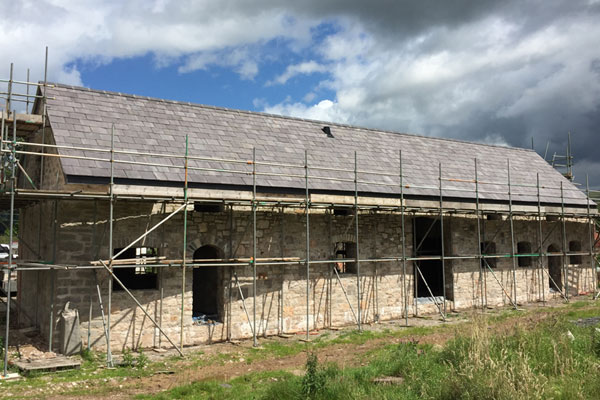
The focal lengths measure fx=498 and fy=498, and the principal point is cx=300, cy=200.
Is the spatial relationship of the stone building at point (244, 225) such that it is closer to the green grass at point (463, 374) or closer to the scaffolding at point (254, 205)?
the scaffolding at point (254, 205)

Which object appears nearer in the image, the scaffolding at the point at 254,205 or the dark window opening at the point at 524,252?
the scaffolding at the point at 254,205

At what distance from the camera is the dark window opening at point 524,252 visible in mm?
A: 19484

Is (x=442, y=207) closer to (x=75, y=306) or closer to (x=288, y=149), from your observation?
(x=288, y=149)

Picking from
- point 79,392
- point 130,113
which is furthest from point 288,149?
point 79,392

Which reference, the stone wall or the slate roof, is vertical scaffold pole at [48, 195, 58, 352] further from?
the slate roof

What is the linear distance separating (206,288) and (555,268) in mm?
14986

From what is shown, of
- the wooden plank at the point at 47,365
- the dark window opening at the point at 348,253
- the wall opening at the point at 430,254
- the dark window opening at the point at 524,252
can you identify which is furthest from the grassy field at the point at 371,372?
the dark window opening at the point at 524,252

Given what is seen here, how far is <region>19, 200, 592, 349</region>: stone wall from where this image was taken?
11125 mm

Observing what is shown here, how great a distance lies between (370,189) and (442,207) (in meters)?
2.69

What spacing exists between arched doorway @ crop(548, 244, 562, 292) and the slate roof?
82.7 inches

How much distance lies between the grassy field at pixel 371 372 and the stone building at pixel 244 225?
1419 millimetres

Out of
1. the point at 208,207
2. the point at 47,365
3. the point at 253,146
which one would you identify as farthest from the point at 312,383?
the point at 253,146

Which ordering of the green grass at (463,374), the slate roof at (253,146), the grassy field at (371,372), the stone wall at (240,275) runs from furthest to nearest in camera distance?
the slate roof at (253,146)
the stone wall at (240,275)
the grassy field at (371,372)
the green grass at (463,374)

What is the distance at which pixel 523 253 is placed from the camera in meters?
19.6
